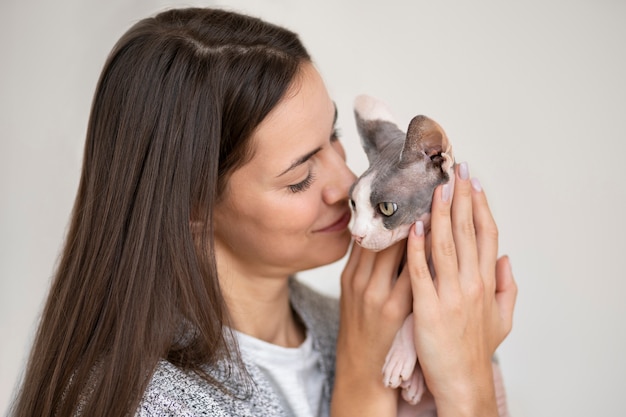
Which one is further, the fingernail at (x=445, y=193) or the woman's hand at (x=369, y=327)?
the woman's hand at (x=369, y=327)

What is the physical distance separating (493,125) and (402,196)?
0.90 metres

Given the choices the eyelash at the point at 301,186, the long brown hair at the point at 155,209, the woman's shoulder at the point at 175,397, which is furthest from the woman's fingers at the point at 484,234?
the woman's shoulder at the point at 175,397

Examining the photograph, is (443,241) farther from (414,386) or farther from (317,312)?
(317,312)

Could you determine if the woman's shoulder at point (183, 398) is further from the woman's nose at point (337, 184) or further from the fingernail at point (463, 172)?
the fingernail at point (463, 172)

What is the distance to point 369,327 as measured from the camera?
1.44 metres

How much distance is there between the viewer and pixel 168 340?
1327 millimetres

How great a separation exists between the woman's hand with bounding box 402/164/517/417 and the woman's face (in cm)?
20

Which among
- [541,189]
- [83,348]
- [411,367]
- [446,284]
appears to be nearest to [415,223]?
[446,284]

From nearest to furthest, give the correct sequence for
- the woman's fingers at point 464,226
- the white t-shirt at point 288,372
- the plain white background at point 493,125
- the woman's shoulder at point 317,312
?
the woman's fingers at point 464,226 < the white t-shirt at point 288,372 < the woman's shoulder at point 317,312 < the plain white background at point 493,125

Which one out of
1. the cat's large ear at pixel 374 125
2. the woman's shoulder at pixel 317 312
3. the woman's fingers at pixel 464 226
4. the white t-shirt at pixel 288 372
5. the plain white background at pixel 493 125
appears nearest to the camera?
the woman's fingers at pixel 464 226

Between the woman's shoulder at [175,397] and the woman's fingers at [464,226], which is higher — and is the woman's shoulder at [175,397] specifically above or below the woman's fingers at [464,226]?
below

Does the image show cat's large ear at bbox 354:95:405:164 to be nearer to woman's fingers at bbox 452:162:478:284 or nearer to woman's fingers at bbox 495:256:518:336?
woman's fingers at bbox 452:162:478:284

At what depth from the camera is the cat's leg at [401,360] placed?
1.32 metres

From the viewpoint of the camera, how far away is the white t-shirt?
4.96 ft
